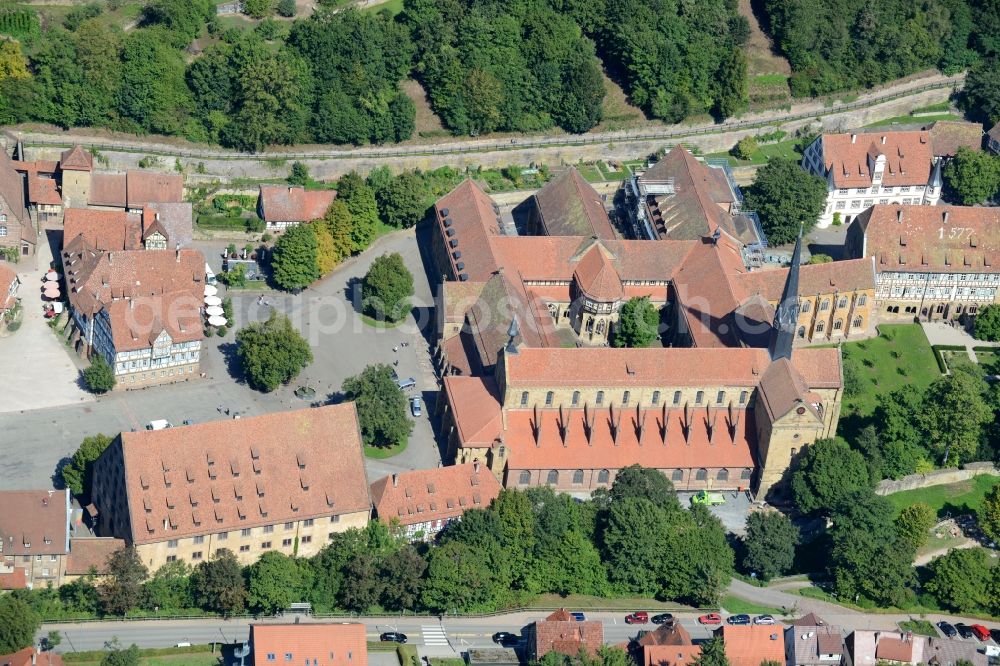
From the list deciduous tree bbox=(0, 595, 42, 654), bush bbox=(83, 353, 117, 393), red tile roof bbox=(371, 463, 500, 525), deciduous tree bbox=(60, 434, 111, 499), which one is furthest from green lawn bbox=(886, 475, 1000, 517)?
deciduous tree bbox=(0, 595, 42, 654)

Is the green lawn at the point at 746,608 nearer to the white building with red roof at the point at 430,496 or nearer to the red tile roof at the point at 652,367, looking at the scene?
the red tile roof at the point at 652,367

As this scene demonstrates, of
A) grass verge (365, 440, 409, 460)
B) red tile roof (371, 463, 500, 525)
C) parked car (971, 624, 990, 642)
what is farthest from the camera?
grass verge (365, 440, 409, 460)

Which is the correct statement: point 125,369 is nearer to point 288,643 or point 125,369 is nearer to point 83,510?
point 83,510

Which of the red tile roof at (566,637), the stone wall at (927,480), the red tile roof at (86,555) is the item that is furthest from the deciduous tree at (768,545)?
the red tile roof at (86,555)

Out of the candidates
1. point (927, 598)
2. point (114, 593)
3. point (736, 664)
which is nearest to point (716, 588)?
point (736, 664)

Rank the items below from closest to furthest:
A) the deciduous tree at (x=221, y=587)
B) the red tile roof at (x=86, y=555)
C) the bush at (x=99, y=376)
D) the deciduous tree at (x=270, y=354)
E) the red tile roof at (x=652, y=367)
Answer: the deciduous tree at (x=221, y=587) → the red tile roof at (x=86, y=555) → the red tile roof at (x=652, y=367) → the bush at (x=99, y=376) → the deciduous tree at (x=270, y=354)

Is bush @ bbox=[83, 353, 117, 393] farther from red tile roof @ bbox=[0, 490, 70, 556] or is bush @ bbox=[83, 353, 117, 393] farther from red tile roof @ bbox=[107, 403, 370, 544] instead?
red tile roof @ bbox=[107, 403, 370, 544]
